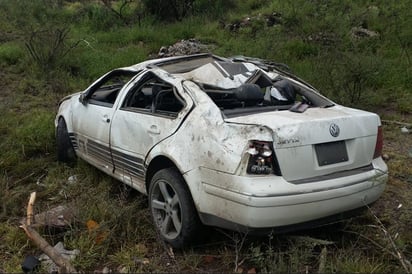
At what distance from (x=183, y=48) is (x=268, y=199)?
8.27 m

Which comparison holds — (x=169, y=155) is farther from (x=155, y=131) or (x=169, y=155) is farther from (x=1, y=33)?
(x=1, y=33)

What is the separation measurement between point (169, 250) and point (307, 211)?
1.18 metres

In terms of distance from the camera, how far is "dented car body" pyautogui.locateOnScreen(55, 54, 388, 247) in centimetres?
313

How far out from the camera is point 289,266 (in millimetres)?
3236

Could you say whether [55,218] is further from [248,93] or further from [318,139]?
[318,139]

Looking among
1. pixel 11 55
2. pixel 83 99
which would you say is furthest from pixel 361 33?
pixel 11 55

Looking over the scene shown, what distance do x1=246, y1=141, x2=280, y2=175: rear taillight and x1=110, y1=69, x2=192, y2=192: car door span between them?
77 cm

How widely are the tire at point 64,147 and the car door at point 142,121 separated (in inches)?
54.1

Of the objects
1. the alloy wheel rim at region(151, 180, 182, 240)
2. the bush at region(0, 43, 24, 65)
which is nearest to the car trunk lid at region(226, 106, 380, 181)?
the alloy wheel rim at region(151, 180, 182, 240)

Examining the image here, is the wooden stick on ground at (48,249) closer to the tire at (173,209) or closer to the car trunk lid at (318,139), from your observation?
the tire at (173,209)

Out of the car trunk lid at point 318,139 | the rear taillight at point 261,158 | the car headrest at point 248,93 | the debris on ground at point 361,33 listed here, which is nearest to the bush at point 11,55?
the debris on ground at point 361,33

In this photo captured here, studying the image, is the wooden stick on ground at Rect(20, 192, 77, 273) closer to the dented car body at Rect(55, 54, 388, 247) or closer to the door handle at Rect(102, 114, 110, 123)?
the dented car body at Rect(55, 54, 388, 247)

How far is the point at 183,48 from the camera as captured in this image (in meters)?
10.9

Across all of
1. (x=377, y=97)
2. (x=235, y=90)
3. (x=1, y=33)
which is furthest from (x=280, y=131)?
(x=1, y=33)
